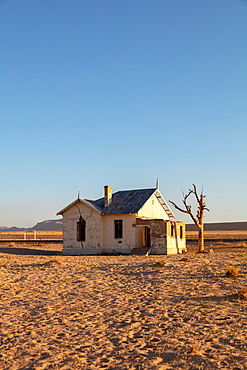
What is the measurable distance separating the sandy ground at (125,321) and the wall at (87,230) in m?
12.4

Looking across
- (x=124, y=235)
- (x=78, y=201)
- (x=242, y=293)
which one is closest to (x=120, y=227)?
(x=124, y=235)

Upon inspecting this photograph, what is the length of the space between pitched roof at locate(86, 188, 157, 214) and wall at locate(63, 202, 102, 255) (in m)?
0.84

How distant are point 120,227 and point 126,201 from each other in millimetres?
2391

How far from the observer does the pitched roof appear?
27.9 m

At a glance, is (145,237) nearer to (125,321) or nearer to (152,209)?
(152,209)

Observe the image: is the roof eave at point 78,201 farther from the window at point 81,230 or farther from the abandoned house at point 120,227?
the window at point 81,230

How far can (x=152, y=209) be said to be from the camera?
97.0 feet

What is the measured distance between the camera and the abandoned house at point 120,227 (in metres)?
26.2

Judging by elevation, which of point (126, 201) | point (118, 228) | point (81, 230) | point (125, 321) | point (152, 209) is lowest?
point (125, 321)

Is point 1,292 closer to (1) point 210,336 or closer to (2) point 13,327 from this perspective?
(2) point 13,327

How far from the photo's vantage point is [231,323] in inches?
329

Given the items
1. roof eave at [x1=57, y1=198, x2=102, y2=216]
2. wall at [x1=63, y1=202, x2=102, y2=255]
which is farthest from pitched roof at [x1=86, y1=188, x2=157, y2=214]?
wall at [x1=63, y1=202, x2=102, y2=255]

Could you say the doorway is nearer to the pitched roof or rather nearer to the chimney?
the pitched roof

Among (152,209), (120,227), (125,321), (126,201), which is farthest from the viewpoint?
(152,209)
